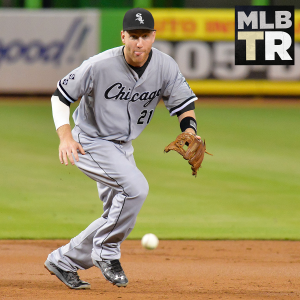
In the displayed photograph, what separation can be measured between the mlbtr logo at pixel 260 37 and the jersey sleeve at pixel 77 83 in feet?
5.06

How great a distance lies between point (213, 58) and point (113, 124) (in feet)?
40.3

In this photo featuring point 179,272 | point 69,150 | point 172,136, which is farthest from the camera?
point 172,136

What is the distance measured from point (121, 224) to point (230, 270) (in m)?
1.40

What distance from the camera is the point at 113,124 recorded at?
4.18 metres

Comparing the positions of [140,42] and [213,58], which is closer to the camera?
[140,42]

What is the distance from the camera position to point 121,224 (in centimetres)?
411

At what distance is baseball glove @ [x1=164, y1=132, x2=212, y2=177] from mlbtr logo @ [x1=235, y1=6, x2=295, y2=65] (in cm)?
112

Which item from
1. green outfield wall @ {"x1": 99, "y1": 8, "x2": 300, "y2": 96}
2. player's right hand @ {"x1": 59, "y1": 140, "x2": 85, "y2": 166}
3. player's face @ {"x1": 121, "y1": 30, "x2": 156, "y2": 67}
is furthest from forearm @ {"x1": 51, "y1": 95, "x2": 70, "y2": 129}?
green outfield wall @ {"x1": 99, "y1": 8, "x2": 300, "y2": 96}

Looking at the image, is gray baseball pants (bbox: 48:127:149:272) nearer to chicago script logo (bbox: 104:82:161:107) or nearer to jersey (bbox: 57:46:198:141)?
jersey (bbox: 57:46:198:141)

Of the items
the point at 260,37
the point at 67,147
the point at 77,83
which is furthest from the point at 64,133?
the point at 260,37

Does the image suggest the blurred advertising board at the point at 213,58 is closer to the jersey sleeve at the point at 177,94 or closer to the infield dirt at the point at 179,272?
the infield dirt at the point at 179,272

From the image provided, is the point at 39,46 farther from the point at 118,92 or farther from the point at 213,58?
the point at 118,92

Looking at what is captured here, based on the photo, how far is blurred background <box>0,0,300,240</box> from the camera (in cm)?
696

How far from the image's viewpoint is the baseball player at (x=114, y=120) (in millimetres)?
4043
